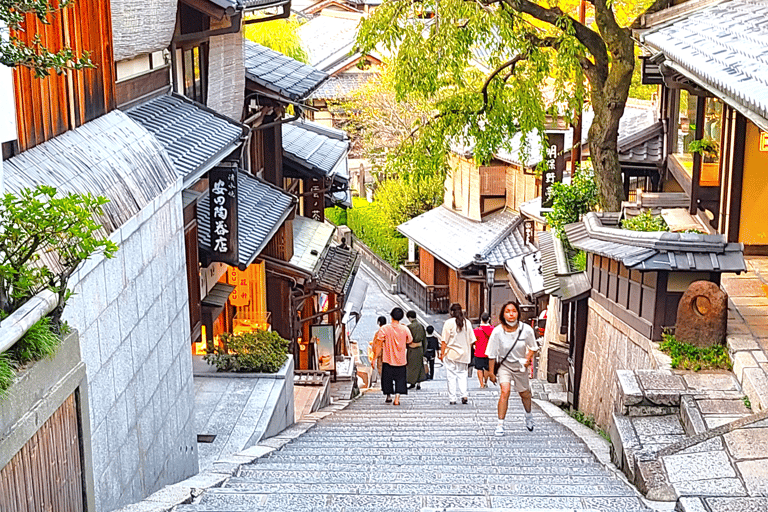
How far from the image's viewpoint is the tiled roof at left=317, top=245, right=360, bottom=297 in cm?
2189

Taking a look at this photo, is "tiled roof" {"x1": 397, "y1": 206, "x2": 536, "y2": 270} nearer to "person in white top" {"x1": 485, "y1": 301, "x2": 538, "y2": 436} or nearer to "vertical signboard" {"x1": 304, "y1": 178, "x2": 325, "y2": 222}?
"vertical signboard" {"x1": 304, "y1": 178, "x2": 325, "y2": 222}

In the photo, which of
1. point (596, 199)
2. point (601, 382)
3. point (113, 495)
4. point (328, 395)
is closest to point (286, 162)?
point (328, 395)

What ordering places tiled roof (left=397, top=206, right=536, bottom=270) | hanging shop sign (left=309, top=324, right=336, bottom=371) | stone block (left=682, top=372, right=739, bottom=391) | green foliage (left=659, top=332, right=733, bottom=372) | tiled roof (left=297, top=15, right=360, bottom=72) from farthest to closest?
tiled roof (left=297, top=15, right=360, bottom=72)
tiled roof (left=397, top=206, right=536, bottom=270)
hanging shop sign (left=309, top=324, right=336, bottom=371)
green foliage (left=659, top=332, right=733, bottom=372)
stone block (left=682, top=372, right=739, bottom=391)

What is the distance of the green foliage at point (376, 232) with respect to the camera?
Answer: 41781 mm

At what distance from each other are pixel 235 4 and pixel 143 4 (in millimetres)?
2585

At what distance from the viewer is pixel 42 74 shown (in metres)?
5.09

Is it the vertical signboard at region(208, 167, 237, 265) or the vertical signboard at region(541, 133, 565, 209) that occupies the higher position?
the vertical signboard at region(208, 167, 237, 265)

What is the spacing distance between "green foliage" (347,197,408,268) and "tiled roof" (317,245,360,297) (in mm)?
15349

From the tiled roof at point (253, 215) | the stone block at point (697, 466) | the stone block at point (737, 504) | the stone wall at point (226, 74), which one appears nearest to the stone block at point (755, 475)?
the stone block at point (697, 466)

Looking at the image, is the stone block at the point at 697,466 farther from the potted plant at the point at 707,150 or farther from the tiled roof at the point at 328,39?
the tiled roof at the point at 328,39

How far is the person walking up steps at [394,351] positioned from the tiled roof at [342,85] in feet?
110

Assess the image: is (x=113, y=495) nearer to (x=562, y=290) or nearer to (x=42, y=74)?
(x=42, y=74)

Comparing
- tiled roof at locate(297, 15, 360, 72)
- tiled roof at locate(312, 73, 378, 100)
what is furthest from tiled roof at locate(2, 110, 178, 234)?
tiled roof at locate(312, 73, 378, 100)

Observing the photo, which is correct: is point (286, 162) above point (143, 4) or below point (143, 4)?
below
